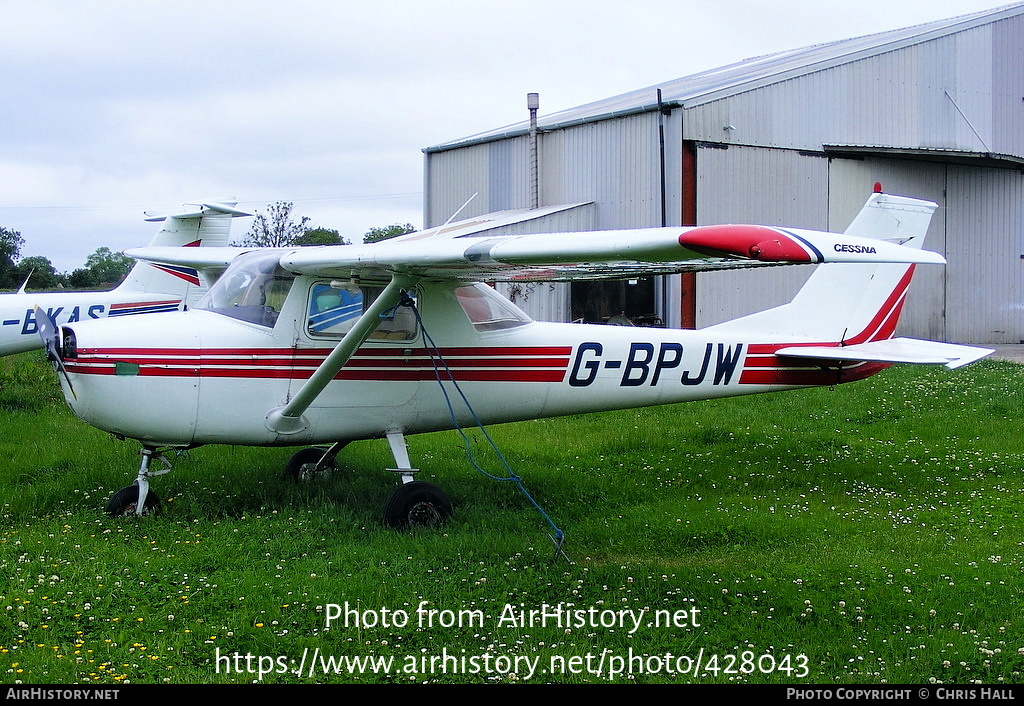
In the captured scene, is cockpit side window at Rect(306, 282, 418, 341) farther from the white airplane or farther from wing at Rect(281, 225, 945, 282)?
the white airplane

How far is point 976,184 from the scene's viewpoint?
20.8 metres

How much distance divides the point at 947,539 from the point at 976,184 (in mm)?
17189

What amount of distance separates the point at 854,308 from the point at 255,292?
5385mm

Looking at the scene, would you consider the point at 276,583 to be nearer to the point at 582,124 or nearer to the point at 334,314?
the point at 334,314

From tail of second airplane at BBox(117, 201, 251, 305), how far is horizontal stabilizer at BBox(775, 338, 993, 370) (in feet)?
29.3

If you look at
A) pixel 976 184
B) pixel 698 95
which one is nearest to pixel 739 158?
pixel 698 95

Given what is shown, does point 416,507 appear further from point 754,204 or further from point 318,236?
point 318,236

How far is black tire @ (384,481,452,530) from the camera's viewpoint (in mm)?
6605

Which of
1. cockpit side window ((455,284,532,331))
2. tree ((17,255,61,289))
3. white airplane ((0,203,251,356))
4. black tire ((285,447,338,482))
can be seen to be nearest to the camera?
cockpit side window ((455,284,532,331))

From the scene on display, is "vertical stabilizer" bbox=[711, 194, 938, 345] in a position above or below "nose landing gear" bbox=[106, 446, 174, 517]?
above

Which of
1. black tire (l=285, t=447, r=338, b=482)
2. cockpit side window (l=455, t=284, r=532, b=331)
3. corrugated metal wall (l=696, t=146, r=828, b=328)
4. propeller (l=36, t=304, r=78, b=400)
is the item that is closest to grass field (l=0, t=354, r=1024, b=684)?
black tire (l=285, t=447, r=338, b=482)

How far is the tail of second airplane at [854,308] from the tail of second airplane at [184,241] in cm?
848

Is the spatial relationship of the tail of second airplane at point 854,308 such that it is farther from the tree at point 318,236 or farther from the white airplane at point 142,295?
the tree at point 318,236

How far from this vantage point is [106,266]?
4469 cm
